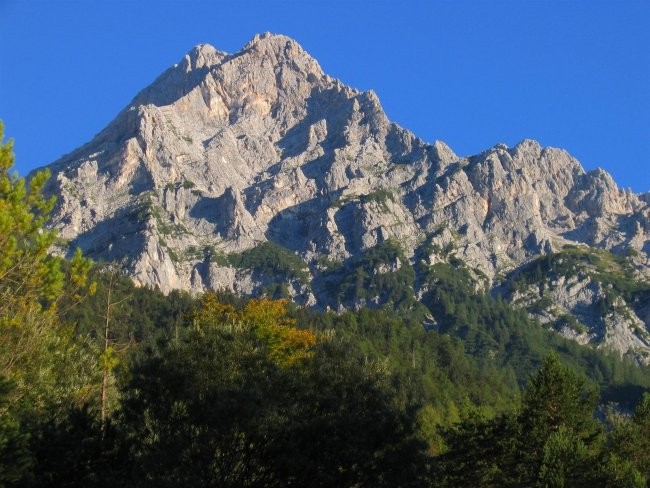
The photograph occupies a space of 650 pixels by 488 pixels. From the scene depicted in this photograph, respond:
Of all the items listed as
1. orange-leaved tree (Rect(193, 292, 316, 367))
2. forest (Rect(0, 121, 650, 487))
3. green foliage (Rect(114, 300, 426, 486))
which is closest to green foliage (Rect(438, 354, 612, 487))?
forest (Rect(0, 121, 650, 487))

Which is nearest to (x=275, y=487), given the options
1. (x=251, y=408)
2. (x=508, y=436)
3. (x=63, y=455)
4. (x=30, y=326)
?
(x=251, y=408)

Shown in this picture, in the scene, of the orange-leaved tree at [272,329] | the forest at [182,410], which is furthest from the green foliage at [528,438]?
the orange-leaved tree at [272,329]

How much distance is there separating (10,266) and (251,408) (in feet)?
48.2

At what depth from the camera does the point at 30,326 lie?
123ft

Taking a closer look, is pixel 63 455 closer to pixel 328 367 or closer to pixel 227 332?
pixel 227 332

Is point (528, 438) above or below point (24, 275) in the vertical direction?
below

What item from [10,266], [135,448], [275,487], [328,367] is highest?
[10,266]

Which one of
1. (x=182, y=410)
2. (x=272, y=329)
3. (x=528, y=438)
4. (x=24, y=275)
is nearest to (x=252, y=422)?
(x=182, y=410)

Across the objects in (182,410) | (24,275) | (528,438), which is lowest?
(528,438)

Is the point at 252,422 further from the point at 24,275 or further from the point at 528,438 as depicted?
the point at 528,438

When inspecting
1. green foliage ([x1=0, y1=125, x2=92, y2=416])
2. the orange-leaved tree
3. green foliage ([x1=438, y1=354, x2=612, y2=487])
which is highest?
the orange-leaved tree

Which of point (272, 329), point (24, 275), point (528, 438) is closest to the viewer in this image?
point (24, 275)

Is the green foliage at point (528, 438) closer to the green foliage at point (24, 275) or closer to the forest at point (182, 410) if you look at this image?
the forest at point (182, 410)

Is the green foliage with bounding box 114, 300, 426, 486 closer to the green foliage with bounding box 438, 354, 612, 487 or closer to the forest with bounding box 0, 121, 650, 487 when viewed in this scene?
the forest with bounding box 0, 121, 650, 487
